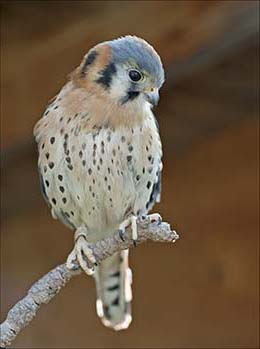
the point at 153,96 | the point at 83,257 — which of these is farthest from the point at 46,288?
the point at 153,96

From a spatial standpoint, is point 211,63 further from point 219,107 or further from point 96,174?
point 96,174

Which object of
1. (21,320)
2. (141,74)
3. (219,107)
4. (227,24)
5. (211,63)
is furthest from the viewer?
(219,107)

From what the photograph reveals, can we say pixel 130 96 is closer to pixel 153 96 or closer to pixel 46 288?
pixel 153 96

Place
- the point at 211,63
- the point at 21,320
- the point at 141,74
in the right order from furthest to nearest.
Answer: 1. the point at 211,63
2. the point at 141,74
3. the point at 21,320

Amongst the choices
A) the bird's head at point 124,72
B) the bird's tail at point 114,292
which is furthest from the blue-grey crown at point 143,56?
the bird's tail at point 114,292

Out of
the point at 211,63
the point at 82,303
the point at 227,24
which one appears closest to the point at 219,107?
the point at 211,63

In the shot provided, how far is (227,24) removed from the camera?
2680mm

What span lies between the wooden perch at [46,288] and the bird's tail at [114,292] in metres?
0.70

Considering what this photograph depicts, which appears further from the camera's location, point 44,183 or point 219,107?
point 219,107

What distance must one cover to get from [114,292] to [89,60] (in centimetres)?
60

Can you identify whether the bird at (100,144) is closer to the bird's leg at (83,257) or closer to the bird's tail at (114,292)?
the bird's leg at (83,257)

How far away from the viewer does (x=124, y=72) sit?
202 centimetres

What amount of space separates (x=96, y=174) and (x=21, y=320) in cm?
56

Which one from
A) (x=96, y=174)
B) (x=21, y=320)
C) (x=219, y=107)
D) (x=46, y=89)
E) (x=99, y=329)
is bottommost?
(x=21, y=320)
